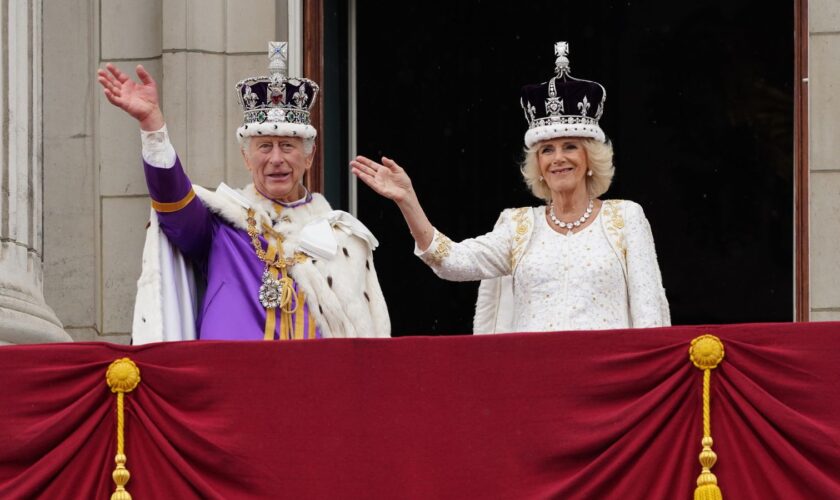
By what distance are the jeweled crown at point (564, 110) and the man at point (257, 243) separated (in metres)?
0.81

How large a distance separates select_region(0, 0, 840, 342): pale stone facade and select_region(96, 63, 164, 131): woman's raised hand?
2279 mm

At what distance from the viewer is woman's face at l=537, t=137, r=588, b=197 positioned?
27.5 feet

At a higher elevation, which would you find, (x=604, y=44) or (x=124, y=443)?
(x=604, y=44)

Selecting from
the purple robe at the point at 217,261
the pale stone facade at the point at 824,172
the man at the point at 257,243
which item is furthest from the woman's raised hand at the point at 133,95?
the pale stone facade at the point at 824,172

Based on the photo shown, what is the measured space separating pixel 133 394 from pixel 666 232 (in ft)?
A: 17.8

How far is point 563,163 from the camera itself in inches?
331

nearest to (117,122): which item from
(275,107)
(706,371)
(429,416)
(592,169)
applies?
(275,107)

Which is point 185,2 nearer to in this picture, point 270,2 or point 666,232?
point 270,2

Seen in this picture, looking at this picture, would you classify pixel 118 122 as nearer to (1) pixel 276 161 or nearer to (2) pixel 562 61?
(1) pixel 276 161

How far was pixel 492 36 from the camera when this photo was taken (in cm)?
1241

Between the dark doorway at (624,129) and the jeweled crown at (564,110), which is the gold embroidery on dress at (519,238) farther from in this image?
the dark doorway at (624,129)

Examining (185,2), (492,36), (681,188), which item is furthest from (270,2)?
(681,188)

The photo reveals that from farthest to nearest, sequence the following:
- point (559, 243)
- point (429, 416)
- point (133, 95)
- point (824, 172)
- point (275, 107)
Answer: point (824, 172)
point (275, 107)
point (559, 243)
point (133, 95)
point (429, 416)

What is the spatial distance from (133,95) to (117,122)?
2640 mm
